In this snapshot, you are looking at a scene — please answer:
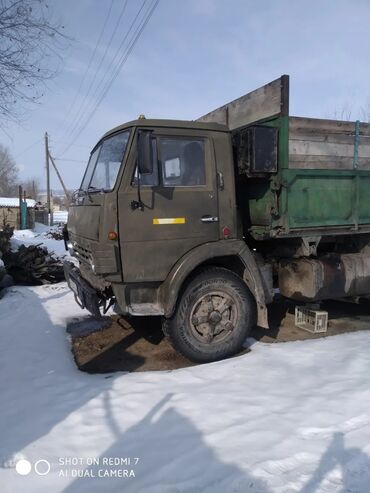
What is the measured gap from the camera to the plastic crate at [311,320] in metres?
5.41

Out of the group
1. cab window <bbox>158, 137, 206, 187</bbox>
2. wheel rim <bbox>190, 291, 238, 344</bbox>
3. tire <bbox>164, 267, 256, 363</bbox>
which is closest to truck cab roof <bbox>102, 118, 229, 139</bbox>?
cab window <bbox>158, 137, 206, 187</bbox>

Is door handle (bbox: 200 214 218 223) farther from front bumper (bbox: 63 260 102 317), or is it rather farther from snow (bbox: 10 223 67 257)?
snow (bbox: 10 223 67 257)

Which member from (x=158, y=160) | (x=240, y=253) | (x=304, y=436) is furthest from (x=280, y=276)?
(x=304, y=436)

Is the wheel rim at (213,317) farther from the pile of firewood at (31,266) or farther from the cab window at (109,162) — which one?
the pile of firewood at (31,266)

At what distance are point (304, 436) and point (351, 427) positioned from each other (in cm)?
39

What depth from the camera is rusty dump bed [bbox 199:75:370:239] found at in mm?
4594

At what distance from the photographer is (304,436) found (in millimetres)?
2922

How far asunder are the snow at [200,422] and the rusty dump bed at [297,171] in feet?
4.95

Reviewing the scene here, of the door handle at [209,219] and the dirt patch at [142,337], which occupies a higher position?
the door handle at [209,219]

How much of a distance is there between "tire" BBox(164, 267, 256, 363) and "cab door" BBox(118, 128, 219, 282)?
0.41 m

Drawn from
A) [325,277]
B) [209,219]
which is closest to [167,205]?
[209,219]

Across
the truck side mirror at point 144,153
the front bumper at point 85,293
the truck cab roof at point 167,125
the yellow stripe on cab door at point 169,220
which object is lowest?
the front bumper at point 85,293

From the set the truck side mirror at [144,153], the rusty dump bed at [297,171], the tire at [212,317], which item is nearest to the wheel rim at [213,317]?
the tire at [212,317]

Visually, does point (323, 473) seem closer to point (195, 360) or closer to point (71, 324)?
point (195, 360)
